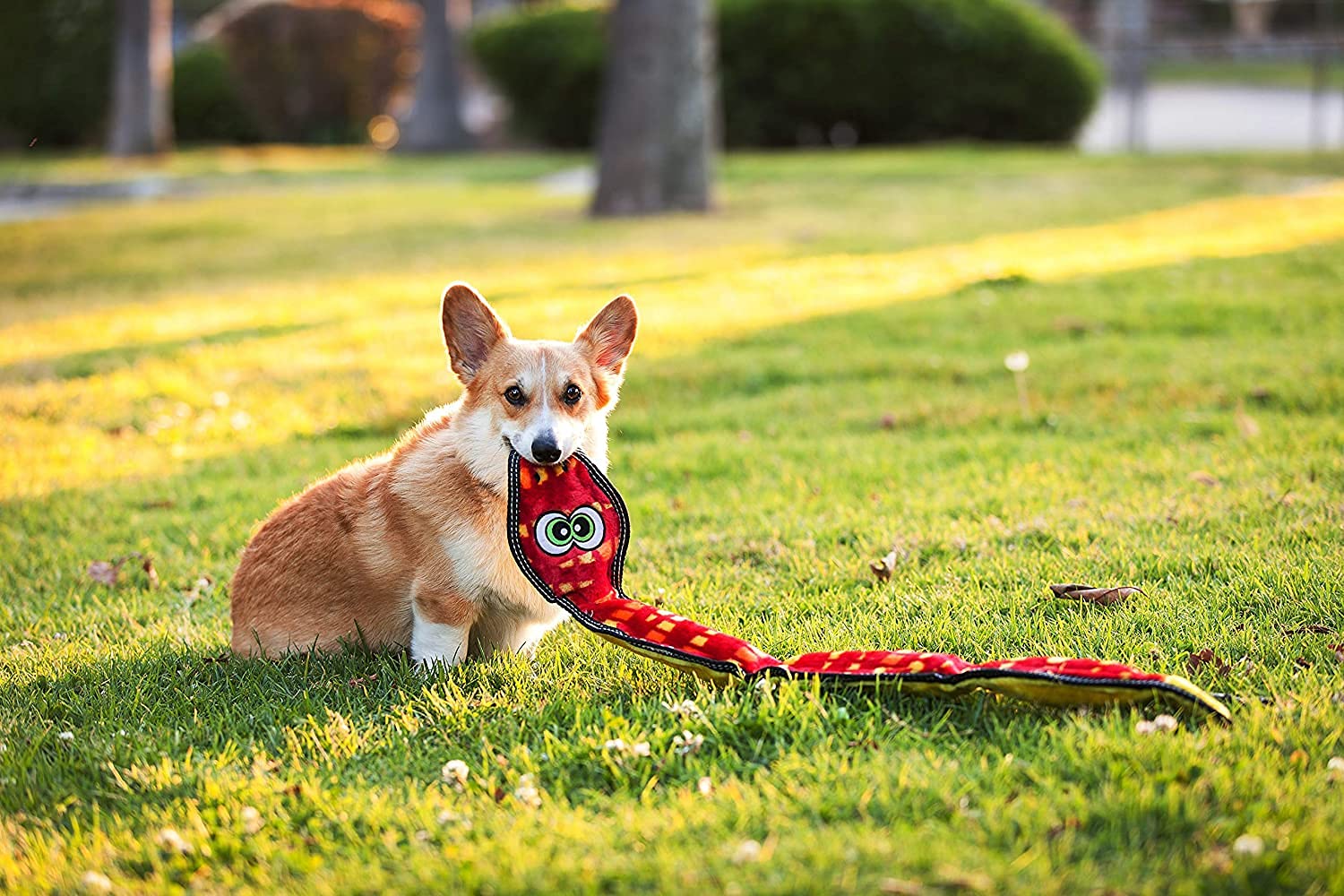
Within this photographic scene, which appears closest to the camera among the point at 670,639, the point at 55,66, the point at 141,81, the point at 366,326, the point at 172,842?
the point at 172,842

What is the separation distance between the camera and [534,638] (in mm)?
3832

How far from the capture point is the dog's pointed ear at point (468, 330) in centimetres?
369

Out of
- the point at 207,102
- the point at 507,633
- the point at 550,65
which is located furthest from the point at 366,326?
the point at 207,102

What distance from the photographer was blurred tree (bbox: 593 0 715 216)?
13555 millimetres

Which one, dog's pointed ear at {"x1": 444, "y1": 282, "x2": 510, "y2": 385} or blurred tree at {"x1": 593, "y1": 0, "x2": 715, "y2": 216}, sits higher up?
blurred tree at {"x1": 593, "y1": 0, "x2": 715, "y2": 216}

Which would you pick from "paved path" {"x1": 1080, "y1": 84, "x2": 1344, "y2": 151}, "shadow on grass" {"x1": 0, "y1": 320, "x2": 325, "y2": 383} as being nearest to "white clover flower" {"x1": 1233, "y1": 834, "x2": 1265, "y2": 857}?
"shadow on grass" {"x1": 0, "y1": 320, "x2": 325, "y2": 383}

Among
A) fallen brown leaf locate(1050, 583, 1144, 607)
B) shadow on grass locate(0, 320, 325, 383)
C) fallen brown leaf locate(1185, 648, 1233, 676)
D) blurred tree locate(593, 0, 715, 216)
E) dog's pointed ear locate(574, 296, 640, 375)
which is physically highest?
blurred tree locate(593, 0, 715, 216)

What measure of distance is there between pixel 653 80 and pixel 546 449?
10883 millimetres

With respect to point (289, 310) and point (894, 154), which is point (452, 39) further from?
point (289, 310)

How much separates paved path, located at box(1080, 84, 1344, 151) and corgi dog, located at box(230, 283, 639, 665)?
58.6ft

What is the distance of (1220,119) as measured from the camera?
24141 mm

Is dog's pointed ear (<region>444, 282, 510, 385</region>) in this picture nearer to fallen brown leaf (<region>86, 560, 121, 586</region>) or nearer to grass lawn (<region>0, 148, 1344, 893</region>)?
grass lawn (<region>0, 148, 1344, 893</region>)

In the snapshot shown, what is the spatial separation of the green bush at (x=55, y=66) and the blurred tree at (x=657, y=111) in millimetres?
20565

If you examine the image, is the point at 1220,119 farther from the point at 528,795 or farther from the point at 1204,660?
the point at 528,795
